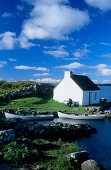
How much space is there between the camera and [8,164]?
12.4 meters

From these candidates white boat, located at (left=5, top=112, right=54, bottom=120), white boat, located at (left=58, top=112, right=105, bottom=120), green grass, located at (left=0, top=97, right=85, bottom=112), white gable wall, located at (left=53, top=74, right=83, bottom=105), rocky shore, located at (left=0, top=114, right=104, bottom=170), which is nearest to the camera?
rocky shore, located at (left=0, top=114, right=104, bottom=170)

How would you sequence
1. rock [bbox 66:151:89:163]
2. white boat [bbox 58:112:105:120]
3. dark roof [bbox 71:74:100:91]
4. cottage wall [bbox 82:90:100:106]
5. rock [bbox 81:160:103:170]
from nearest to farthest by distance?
rock [bbox 81:160:103:170] → rock [bbox 66:151:89:163] → white boat [bbox 58:112:105:120] → cottage wall [bbox 82:90:100:106] → dark roof [bbox 71:74:100:91]

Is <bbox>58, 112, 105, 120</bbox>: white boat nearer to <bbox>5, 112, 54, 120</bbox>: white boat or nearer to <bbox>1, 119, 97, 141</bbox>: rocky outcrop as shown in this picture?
<bbox>5, 112, 54, 120</bbox>: white boat

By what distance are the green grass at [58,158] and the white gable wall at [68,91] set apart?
24.7m

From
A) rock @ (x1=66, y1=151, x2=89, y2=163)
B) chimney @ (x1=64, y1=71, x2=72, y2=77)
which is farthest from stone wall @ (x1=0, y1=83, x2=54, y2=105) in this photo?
rock @ (x1=66, y1=151, x2=89, y2=163)

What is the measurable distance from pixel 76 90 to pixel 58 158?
28743 millimetres

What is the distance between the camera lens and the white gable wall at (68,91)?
41.6m

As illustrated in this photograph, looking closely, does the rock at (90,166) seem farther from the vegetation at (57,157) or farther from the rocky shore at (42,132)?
the vegetation at (57,157)

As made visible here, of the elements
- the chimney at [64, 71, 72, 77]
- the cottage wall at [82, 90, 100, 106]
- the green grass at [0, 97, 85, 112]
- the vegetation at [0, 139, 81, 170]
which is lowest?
the vegetation at [0, 139, 81, 170]

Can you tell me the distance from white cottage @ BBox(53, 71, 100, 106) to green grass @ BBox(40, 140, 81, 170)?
968 inches

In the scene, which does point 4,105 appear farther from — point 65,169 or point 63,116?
point 65,169

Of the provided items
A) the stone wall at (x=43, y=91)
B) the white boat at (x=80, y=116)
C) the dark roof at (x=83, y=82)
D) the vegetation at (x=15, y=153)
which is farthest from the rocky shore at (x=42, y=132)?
the stone wall at (x=43, y=91)

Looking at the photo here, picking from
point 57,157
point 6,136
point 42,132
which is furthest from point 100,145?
point 6,136

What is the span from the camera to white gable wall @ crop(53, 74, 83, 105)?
41.6m
